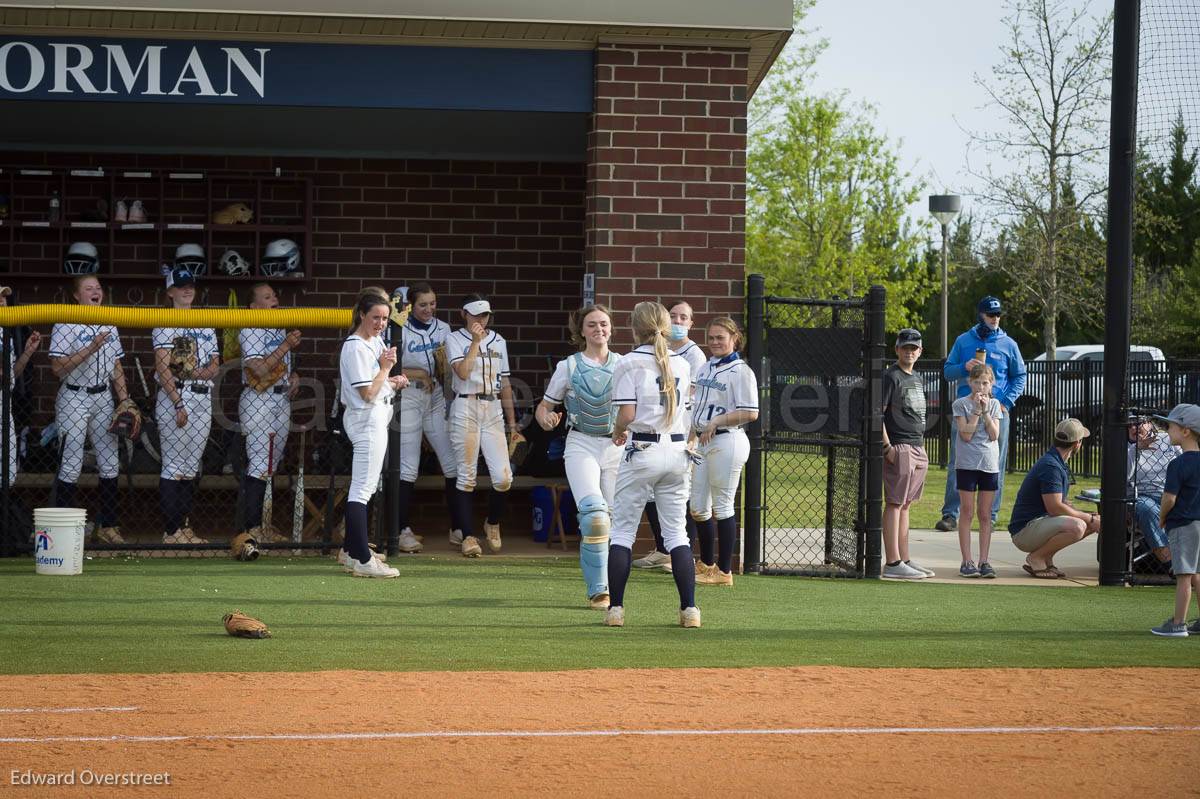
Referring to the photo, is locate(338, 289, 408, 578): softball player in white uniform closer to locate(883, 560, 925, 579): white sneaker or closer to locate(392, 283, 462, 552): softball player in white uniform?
locate(392, 283, 462, 552): softball player in white uniform

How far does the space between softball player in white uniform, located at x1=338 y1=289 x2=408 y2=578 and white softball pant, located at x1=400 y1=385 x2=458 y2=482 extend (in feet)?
6.26

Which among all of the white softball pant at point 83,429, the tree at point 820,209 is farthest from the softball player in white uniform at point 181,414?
the tree at point 820,209

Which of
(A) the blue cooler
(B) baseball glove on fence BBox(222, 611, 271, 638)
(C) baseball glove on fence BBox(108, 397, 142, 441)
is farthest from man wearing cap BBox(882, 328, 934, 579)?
(C) baseball glove on fence BBox(108, 397, 142, 441)

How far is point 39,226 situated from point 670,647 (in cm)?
907

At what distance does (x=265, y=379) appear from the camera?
12.2 meters

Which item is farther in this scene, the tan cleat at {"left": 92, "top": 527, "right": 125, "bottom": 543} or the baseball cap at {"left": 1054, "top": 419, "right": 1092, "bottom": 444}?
the tan cleat at {"left": 92, "top": 527, "right": 125, "bottom": 543}

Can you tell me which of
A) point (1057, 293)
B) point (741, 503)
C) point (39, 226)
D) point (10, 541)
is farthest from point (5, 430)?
point (1057, 293)

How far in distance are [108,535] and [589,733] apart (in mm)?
7283

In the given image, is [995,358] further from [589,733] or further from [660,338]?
[589,733]

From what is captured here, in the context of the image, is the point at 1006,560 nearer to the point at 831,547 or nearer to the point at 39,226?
the point at 831,547

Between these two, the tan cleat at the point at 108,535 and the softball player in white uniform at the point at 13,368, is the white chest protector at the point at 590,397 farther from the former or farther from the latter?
the softball player in white uniform at the point at 13,368

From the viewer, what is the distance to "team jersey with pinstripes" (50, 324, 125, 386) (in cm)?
1179

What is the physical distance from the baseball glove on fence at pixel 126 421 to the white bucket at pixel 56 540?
1456 mm

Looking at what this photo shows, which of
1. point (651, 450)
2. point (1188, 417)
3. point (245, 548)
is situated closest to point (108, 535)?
point (245, 548)
